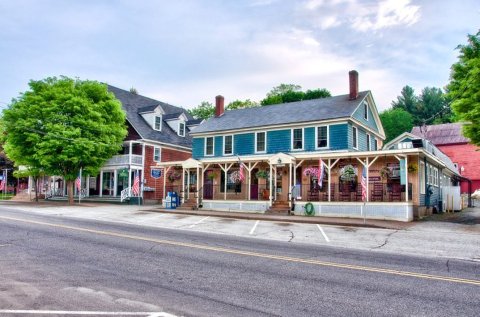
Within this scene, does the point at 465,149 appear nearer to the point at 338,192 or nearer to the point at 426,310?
the point at 338,192

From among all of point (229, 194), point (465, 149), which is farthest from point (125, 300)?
point (465, 149)

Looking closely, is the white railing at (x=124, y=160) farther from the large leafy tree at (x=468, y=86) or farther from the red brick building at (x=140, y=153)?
the large leafy tree at (x=468, y=86)

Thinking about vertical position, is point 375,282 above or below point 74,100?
below

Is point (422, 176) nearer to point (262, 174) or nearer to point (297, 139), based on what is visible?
point (297, 139)

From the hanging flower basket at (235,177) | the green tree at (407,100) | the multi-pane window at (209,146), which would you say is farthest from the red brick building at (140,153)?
the green tree at (407,100)

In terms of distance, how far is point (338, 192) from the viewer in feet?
79.3

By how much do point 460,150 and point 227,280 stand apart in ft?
171

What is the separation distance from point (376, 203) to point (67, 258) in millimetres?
16604

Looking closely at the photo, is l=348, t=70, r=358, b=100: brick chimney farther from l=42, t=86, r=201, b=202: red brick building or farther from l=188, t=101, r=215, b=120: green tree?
l=188, t=101, r=215, b=120: green tree

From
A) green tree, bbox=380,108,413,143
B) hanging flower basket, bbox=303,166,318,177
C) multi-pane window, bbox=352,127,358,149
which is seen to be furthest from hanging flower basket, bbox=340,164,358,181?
green tree, bbox=380,108,413,143

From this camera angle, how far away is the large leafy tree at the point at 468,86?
1856 cm

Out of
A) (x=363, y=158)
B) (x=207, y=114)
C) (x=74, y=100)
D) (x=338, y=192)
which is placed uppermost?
(x=207, y=114)

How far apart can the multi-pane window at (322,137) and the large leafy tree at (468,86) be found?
26.2ft

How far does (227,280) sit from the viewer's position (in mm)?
7289
